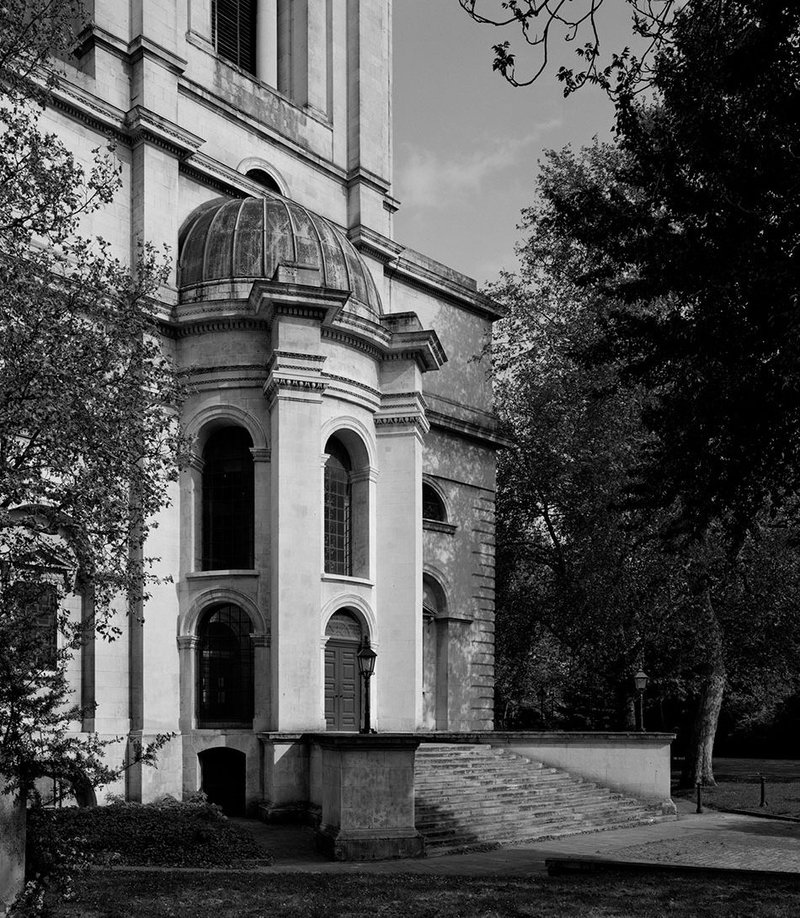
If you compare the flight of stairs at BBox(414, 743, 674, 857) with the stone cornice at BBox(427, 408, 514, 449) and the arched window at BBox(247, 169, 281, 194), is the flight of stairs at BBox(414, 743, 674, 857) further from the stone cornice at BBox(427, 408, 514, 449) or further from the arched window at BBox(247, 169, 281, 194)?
the arched window at BBox(247, 169, 281, 194)

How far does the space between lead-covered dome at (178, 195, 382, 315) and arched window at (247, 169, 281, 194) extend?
187 centimetres

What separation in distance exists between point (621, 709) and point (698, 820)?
13357 millimetres

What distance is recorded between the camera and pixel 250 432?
80.9ft

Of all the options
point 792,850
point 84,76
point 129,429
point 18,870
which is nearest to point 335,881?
point 18,870

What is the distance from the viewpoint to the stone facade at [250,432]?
23422 mm

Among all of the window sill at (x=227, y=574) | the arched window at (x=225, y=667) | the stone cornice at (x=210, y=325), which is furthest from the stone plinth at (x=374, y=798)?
the stone cornice at (x=210, y=325)

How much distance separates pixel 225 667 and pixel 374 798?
7.11 m

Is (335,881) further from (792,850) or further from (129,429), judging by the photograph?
(792,850)

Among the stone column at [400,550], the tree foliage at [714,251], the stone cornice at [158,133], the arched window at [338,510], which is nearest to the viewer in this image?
the tree foliage at [714,251]

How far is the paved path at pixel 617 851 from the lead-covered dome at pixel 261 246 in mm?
11981

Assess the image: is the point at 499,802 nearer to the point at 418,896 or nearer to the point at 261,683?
the point at 261,683

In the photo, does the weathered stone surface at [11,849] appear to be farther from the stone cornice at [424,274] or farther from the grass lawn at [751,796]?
the stone cornice at [424,274]

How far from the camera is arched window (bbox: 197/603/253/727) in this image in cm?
2406

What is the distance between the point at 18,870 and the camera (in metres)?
10.8
